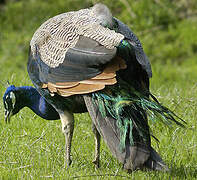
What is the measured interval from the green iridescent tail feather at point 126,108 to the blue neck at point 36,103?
0.75 meters

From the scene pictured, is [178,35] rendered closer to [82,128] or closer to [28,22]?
[28,22]

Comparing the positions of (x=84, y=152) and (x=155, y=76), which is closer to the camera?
Result: (x=84, y=152)

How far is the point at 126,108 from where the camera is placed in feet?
13.2

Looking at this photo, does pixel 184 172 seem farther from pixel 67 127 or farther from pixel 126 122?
pixel 67 127

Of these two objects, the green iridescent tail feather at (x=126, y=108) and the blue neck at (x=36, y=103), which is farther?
the blue neck at (x=36, y=103)

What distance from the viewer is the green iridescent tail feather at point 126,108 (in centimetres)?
395

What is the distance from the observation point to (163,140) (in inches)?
201

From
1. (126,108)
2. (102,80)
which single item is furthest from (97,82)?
(126,108)

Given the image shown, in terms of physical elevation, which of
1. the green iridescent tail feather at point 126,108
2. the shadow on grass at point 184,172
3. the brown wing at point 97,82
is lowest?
the shadow on grass at point 184,172

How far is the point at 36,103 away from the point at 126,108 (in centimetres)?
106

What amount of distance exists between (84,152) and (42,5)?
6.96m

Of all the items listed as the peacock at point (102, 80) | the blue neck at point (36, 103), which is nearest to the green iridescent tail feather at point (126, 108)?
the peacock at point (102, 80)

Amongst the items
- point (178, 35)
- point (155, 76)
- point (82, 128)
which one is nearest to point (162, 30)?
point (178, 35)

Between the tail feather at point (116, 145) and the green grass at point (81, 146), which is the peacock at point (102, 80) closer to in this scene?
the tail feather at point (116, 145)
